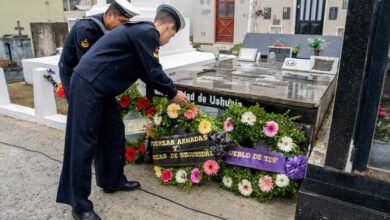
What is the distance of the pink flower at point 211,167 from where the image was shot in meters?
2.92

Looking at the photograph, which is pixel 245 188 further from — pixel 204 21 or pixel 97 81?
pixel 204 21

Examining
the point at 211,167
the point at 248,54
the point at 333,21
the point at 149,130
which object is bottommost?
the point at 211,167

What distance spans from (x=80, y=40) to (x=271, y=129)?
192cm

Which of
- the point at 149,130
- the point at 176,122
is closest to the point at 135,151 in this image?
the point at 149,130

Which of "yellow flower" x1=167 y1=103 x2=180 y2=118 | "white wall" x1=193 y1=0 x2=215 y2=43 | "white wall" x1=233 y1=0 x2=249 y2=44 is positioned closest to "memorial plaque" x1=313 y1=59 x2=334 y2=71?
"yellow flower" x1=167 y1=103 x2=180 y2=118

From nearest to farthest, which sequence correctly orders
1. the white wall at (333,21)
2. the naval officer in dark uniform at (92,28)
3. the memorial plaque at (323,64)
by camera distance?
the naval officer in dark uniform at (92,28)
the memorial plaque at (323,64)
the white wall at (333,21)

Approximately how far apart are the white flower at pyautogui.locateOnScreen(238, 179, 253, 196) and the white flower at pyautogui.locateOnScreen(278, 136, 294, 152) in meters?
0.44

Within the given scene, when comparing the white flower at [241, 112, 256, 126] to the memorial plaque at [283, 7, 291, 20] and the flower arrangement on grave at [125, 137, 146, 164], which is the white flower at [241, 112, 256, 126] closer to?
the flower arrangement on grave at [125, 137, 146, 164]

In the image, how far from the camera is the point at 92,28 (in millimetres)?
2928

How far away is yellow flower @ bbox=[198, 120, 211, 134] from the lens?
115 inches

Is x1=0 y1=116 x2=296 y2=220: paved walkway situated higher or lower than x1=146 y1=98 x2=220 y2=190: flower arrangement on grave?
lower

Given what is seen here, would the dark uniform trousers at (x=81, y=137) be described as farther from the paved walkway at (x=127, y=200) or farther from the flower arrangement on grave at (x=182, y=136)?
the flower arrangement on grave at (x=182, y=136)

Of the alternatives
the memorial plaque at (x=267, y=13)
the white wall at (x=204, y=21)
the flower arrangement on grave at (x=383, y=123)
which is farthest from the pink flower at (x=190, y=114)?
the white wall at (x=204, y=21)

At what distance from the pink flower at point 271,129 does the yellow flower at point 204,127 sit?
0.52m
